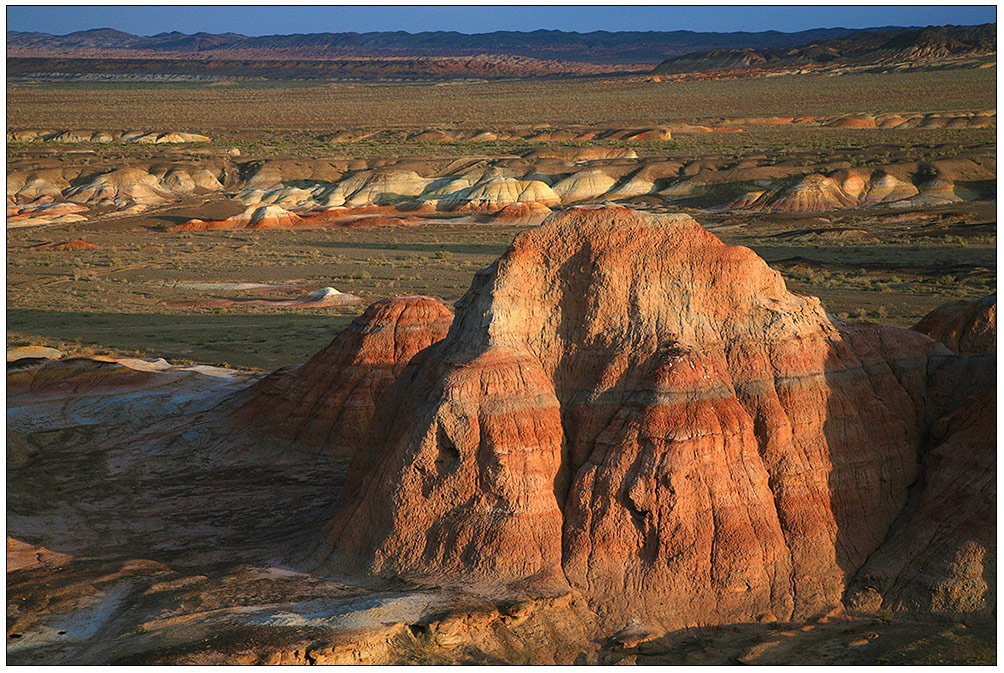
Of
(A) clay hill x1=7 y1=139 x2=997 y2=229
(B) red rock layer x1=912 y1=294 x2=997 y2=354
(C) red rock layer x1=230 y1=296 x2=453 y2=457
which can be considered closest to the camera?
(B) red rock layer x1=912 y1=294 x2=997 y2=354

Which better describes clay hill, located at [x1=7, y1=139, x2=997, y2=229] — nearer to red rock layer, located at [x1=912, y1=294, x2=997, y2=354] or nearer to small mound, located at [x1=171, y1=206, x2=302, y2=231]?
small mound, located at [x1=171, y1=206, x2=302, y2=231]

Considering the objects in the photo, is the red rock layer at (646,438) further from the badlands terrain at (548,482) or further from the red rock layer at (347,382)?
the red rock layer at (347,382)

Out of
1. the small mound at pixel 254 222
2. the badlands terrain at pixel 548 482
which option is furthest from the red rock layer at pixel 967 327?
the small mound at pixel 254 222

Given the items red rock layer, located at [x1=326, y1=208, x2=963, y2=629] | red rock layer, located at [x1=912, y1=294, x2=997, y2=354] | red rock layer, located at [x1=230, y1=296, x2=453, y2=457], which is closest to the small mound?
red rock layer, located at [x1=230, y1=296, x2=453, y2=457]

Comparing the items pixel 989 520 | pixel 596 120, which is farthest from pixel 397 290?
pixel 596 120

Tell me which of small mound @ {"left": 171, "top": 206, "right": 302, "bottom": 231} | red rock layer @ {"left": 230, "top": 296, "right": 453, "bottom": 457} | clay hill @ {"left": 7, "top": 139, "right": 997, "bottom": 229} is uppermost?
red rock layer @ {"left": 230, "top": 296, "right": 453, "bottom": 457}
